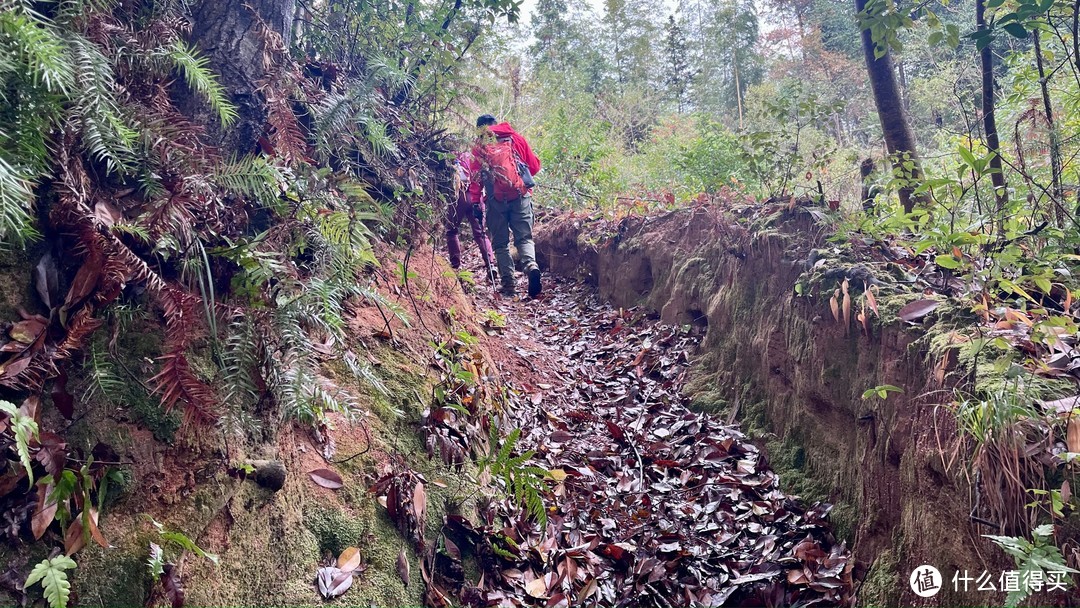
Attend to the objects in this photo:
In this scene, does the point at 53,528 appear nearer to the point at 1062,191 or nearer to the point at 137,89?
the point at 137,89

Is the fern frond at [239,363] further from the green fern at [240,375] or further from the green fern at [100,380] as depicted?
the green fern at [100,380]

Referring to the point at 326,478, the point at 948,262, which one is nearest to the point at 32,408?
the point at 326,478

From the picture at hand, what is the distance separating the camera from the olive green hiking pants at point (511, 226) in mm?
8039

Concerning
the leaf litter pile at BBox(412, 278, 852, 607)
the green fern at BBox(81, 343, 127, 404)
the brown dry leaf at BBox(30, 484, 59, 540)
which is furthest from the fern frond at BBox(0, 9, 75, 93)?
the leaf litter pile at BBox(412, 278, 852, 607)

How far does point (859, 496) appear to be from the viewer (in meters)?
3.34

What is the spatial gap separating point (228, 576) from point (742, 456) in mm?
3563

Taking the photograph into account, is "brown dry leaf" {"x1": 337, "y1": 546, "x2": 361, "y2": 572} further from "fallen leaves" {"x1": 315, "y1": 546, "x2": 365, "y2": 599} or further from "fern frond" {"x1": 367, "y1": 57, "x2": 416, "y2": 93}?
"fern frond" {"x1": 367, "y1": 57, "x2": 416, "y2": 93}

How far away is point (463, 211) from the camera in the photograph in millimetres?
7207

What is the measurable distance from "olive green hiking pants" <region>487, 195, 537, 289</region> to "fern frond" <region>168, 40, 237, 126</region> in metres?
5.30

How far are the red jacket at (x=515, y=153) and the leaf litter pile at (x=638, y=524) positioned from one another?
2.48 m

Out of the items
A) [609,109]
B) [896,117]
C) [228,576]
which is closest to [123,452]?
[228,576]

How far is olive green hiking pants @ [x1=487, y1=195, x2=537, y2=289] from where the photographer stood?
804 centimetres

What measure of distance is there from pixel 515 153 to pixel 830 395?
5209 mm

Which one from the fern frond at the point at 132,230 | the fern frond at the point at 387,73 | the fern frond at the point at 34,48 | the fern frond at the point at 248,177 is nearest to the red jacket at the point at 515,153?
the fern frond at the point at 387,73
